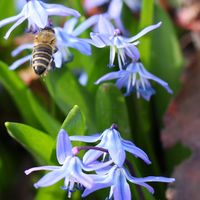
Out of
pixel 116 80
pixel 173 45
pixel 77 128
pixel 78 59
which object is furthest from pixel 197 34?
pixel 77 128

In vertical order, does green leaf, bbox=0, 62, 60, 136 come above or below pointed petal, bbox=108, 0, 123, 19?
below

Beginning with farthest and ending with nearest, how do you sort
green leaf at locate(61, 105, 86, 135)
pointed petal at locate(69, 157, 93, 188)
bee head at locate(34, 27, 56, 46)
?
bee head at locate(34, 27, 56, 46)
green leaf at locate(61, 105, 86, 135)
pointed petal at locate(69, 157, 93, 188)

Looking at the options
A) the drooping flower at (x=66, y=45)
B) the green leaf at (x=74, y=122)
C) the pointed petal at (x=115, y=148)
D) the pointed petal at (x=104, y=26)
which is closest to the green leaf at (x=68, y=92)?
the drooping flower at (x=66, y=45)

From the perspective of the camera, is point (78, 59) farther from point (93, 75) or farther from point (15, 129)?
point (15, 129)

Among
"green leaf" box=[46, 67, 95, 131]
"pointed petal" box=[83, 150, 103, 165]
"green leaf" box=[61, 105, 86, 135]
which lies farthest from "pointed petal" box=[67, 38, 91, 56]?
"pointed petal" box=[83, 150, 103, 165]

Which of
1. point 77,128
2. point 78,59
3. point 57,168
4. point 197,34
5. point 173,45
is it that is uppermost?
point 197,34

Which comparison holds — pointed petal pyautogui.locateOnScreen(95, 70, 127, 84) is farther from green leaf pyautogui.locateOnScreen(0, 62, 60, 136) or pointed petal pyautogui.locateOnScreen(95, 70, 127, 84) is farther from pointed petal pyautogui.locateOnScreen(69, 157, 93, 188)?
pointed petal pyautogui.locateOnScreen(69, 157, 93, 188)

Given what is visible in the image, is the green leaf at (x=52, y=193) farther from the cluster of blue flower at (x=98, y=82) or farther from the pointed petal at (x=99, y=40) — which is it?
the pointed petal at (x=99, y=40)
